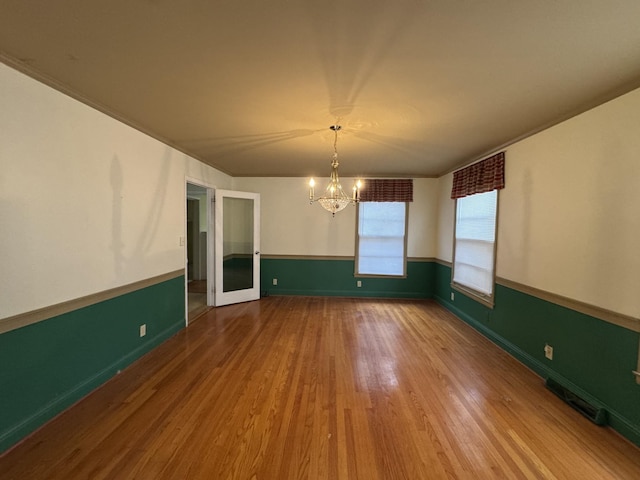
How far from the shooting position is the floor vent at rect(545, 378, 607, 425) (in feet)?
6.59

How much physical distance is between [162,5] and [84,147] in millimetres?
1512

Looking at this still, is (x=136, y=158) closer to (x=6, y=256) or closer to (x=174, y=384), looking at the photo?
(x=6, y=256)

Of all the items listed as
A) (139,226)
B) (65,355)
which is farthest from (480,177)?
(65,355)

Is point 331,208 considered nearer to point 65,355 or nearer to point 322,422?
point 322,422

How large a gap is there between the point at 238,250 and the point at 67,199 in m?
3.07

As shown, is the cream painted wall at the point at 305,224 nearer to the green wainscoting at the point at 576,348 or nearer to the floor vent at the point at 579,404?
the green wainscoting at the point at 576,348

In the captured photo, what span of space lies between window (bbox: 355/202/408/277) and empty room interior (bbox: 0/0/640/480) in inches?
71.8

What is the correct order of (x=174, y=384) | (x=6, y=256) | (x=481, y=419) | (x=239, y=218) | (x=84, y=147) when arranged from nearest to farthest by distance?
(x=6, y=256), (x=481, y=419), (x=84, y=147), (x=174, y=384), (x=239, y=218)

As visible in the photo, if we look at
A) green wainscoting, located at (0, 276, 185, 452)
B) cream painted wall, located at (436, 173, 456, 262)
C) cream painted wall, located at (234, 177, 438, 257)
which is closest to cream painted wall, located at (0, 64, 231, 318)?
green wainscoting, located at (0, 276, 185, 452)

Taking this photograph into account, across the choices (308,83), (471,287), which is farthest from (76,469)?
(471,287)

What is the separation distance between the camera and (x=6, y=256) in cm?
170

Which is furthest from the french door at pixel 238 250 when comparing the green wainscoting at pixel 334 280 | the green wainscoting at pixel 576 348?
the green wainscoting at pixel 576 348

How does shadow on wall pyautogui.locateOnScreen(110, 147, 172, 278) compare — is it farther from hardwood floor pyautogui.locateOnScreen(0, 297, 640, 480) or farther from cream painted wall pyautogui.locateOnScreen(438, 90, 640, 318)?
cream painted wall pyautogui.locateOnScreen(438, 90, 640, 318)

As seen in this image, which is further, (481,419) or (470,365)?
(470,365)
